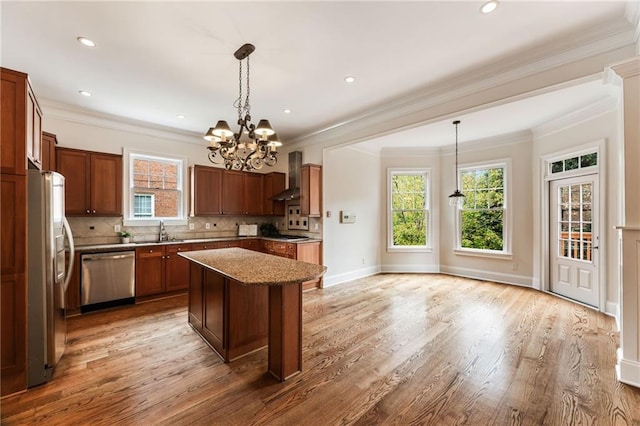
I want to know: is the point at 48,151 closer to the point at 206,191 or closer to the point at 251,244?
the point at 206,191

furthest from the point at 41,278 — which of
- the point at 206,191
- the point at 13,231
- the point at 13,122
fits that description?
the point at 206,191

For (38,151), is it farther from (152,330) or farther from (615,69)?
(615,69)

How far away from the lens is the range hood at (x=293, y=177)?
5.49 meters

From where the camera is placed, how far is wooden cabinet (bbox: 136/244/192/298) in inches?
166

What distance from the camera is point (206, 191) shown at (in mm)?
5203

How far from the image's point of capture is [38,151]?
103 inches

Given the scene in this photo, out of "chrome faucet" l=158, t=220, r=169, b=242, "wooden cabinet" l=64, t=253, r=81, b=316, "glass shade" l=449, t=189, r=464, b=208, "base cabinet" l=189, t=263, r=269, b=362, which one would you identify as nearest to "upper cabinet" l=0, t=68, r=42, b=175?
"base cabinet" l=189, t=263, r=269, b=362

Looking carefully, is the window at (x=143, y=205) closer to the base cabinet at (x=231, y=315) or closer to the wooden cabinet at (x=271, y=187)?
the wooden cabinet at (x=271, y=187)

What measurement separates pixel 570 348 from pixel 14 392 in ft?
16.1

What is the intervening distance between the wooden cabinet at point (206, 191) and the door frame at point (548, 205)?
5.85m

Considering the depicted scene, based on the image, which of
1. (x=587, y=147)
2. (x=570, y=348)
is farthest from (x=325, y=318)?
(x=587, y=147)

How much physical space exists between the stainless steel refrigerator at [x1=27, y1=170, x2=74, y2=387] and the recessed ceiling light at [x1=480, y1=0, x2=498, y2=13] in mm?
3759

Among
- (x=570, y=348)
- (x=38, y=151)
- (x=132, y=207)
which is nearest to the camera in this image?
(x=38, y=151)

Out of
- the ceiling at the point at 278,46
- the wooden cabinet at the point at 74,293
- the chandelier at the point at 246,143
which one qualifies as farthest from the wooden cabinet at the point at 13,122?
the wooden cabinet at the point at 74,293
